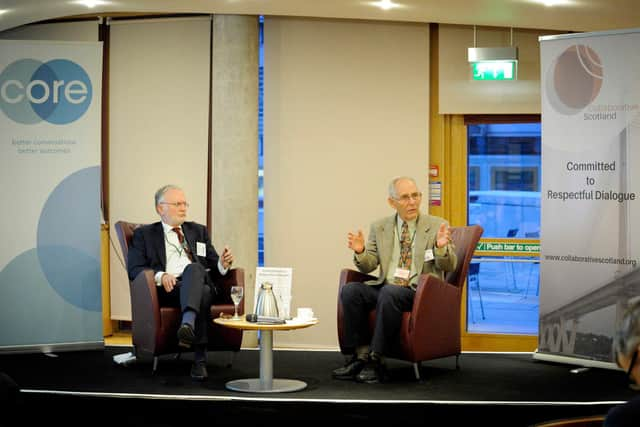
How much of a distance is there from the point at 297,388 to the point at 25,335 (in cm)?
260

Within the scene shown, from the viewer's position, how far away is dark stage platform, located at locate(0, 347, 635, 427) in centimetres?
478

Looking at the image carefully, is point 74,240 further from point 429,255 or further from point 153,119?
point 429,255

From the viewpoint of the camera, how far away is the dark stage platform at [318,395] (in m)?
4.78

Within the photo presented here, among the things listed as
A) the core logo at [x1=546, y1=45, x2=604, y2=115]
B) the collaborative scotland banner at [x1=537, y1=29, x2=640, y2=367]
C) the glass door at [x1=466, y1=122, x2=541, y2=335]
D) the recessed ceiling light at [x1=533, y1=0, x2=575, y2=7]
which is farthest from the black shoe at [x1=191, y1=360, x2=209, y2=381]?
the recessed ceiling light at [x1=533, y1=0, x2=575, y2=7]

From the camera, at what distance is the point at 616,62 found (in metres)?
6.18

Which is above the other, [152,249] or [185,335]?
[152,249]

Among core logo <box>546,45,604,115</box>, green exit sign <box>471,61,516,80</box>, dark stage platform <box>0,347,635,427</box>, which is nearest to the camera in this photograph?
dark stage platform <box>0,347,635,427</box>

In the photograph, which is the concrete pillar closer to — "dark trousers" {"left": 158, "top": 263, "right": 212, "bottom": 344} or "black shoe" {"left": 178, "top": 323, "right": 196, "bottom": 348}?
"dark trousers" {"left": 158, "top": 263, "right": 212, "bottom": 344}

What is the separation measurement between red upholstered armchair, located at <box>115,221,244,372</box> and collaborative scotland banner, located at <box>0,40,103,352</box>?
1062 mm

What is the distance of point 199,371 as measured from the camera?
18.4ft

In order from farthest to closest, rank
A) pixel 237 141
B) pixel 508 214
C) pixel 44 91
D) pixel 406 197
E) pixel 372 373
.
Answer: pixel 508 214
pixel 237 141
pixel 44 91
pixel 406 197
pixel 372 373

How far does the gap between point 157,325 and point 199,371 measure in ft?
1.26

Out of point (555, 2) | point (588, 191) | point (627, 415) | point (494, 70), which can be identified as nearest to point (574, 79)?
point (555, 2)

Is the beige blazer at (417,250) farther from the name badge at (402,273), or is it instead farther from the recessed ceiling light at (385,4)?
the recessed ceiling light at (385,4)
